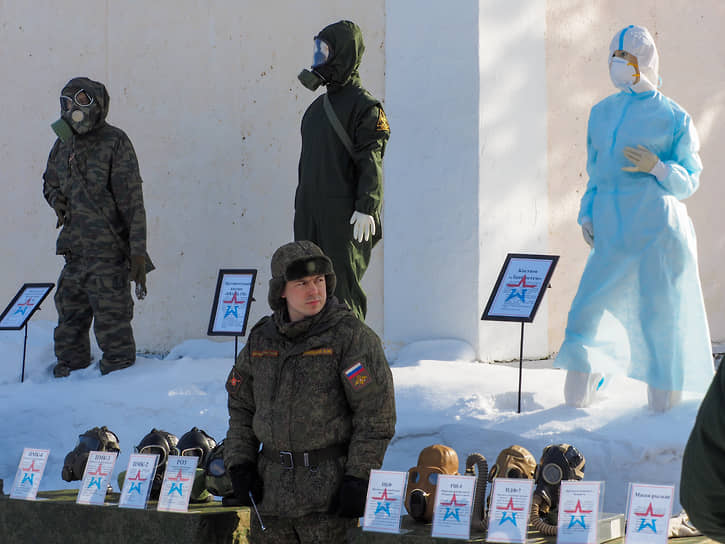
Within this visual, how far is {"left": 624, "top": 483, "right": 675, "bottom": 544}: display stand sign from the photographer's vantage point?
2.77 meters

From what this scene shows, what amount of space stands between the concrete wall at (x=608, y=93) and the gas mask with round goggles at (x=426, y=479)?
3791 mm

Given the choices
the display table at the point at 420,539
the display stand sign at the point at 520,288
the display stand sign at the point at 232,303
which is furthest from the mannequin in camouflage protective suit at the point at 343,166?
the display table at the point at 420,539

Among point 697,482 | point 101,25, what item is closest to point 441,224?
point 101,25

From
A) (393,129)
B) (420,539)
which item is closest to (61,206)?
(393,129)

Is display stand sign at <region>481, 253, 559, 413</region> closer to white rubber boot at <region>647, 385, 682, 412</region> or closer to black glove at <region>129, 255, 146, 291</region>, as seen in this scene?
white rubber boot at <region>647, 385, 682, 412</region>

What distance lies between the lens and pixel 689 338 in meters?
4.73

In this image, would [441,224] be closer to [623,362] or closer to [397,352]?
[397,352]

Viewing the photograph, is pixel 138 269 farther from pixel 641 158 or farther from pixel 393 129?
pixel 641 158

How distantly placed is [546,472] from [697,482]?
6.91 feet

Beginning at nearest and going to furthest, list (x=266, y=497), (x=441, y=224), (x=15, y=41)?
(x=266, y=497), (x=441, y=224), (x=15, y=41)

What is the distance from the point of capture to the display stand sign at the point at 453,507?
119 inches

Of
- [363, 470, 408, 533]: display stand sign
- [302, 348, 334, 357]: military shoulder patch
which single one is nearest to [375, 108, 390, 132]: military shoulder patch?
[302, 348, 334, 357]: military shoulder patch

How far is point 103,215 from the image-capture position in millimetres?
6449

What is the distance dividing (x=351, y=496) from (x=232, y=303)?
2703mm
